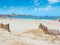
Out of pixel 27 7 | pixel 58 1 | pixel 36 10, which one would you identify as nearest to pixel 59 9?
pixel 58 1

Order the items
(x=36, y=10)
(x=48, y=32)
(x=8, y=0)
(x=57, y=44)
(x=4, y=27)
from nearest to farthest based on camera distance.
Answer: (x=57, y=44), (x=48, y=32), (x=4, y=27), (x=8, y=0), (x=36, y=10)

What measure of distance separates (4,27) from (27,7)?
74 cm

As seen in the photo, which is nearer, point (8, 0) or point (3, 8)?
point (8, 0)

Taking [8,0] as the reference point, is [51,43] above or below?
below

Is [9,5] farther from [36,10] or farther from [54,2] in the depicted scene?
[54,2]

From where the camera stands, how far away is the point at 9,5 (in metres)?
3.58

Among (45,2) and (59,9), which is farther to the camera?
(59,9)

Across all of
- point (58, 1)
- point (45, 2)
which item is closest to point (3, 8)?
point (45, 2)

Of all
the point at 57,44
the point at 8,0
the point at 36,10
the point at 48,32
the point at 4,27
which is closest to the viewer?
the point at 57,44

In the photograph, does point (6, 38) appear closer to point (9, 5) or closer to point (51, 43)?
point (51, 43)

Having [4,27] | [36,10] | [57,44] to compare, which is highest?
[36,10]

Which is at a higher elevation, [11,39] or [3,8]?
[3,8]

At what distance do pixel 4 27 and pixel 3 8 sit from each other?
0.79 metres

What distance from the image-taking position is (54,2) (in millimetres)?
3555
